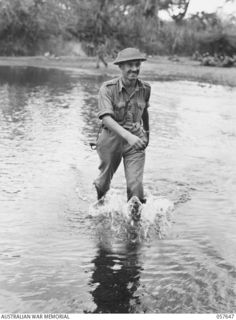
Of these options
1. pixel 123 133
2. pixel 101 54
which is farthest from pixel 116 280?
pixel 101 54

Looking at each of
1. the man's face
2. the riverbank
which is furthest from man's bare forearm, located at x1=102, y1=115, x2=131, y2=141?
the riverbank

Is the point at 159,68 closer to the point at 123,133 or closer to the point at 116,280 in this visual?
the point at 123,133

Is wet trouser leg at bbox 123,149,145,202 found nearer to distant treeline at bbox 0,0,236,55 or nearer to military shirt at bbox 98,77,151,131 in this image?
military shirt at bbox 98,77,151,131

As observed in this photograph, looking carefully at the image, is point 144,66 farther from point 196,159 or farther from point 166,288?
point 166,288

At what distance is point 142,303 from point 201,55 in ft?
164

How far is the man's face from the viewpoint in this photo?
245 inches

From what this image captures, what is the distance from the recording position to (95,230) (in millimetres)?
6984

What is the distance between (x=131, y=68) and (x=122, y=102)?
1.36ft

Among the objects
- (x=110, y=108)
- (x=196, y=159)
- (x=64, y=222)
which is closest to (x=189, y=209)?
(x=64, y=222)

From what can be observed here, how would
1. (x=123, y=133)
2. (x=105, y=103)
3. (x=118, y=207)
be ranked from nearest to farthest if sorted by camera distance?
1. (x=123, y=133)
2. (x=105, y=103)
3. (x=118, y=207)

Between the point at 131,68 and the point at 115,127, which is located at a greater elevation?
the point at 131,68

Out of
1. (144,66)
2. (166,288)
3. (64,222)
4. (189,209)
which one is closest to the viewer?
(166,288)

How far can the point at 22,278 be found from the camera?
549 centimetres

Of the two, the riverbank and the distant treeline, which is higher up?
the distant treeline
